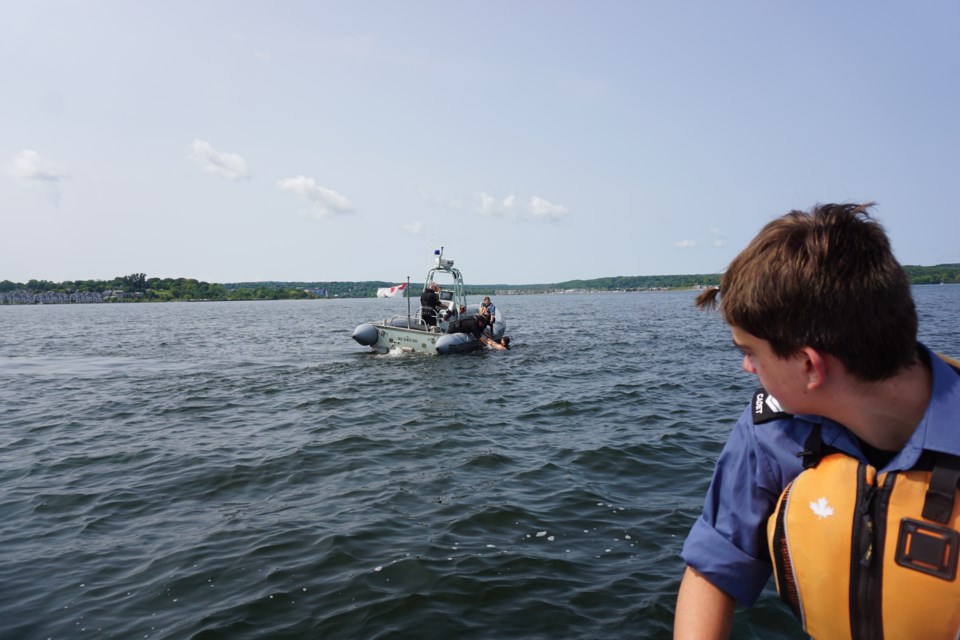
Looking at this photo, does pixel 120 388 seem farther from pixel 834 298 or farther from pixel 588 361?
pixel 834 298

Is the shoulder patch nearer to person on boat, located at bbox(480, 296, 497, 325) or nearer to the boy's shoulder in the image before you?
the boy's shoulder

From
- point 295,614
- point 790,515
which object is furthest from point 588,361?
point 790,515

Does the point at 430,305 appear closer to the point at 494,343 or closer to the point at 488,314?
the point at 488,314

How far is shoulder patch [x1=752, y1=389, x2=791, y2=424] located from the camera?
1.65 metres

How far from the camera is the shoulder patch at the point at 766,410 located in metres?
1.65

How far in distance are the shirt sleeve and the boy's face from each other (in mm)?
213

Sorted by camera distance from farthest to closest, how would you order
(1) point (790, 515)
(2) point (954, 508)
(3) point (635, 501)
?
1. (3) point (635, 501)
2. (1) point (790, 515)
3. (2) point (954, 508)

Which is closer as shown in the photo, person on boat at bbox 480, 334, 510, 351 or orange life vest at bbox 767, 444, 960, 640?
orange life vest at bbox 767, 444, 960, 640

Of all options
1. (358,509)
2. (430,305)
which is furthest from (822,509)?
(430,305)

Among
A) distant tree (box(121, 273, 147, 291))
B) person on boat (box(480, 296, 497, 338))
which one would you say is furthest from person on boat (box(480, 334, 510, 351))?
distant tree (box(121, 273, 147, 291))

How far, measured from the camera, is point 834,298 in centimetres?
138

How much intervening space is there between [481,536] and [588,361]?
14179 mm

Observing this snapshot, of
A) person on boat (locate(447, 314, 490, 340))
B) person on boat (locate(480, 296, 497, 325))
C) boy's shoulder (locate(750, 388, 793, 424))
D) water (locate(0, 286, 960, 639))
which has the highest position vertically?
boy's shoulder (locate(750, 388, 793, 424))

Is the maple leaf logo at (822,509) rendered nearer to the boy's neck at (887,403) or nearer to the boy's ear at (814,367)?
the boy's neck at (887,403)
